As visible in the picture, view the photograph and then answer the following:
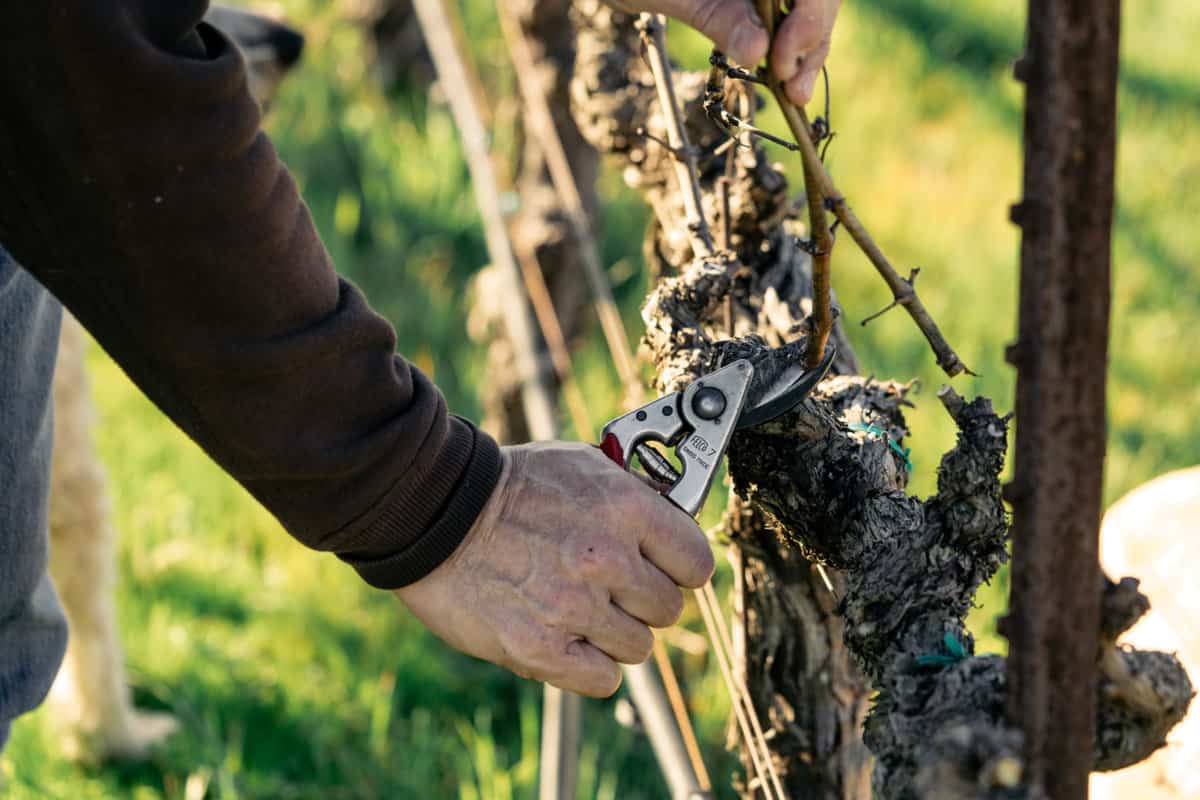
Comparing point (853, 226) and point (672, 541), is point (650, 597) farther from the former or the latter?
point (853, 226)

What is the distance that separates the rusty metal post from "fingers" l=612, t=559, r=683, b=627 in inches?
13.2

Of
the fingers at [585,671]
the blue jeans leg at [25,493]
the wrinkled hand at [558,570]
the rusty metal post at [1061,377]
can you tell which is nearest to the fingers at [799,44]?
the rusty metal post at [1061,377]

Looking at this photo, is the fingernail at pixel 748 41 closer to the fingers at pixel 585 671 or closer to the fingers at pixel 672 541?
the fingers at pixel 672 541

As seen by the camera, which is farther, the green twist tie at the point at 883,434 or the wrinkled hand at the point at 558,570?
the green twist tie at the point at 883,434

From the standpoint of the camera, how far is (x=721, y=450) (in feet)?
3.85

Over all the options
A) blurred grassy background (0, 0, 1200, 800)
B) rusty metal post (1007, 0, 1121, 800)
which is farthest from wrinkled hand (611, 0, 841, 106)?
blurred grassy background (0, 0, 1200, 800)

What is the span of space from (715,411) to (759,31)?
0.35 meters

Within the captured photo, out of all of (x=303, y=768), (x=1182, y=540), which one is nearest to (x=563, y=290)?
(x=303, y=768)

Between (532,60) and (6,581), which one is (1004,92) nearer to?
(532,60)

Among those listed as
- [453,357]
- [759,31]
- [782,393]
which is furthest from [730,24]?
[453,357]

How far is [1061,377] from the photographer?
0.82m

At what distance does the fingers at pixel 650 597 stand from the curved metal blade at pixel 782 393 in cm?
15

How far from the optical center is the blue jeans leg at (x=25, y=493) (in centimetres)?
126

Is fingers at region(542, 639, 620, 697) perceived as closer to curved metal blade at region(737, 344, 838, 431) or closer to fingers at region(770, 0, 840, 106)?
curved metal blade at region(737, 344, 838, 431)
